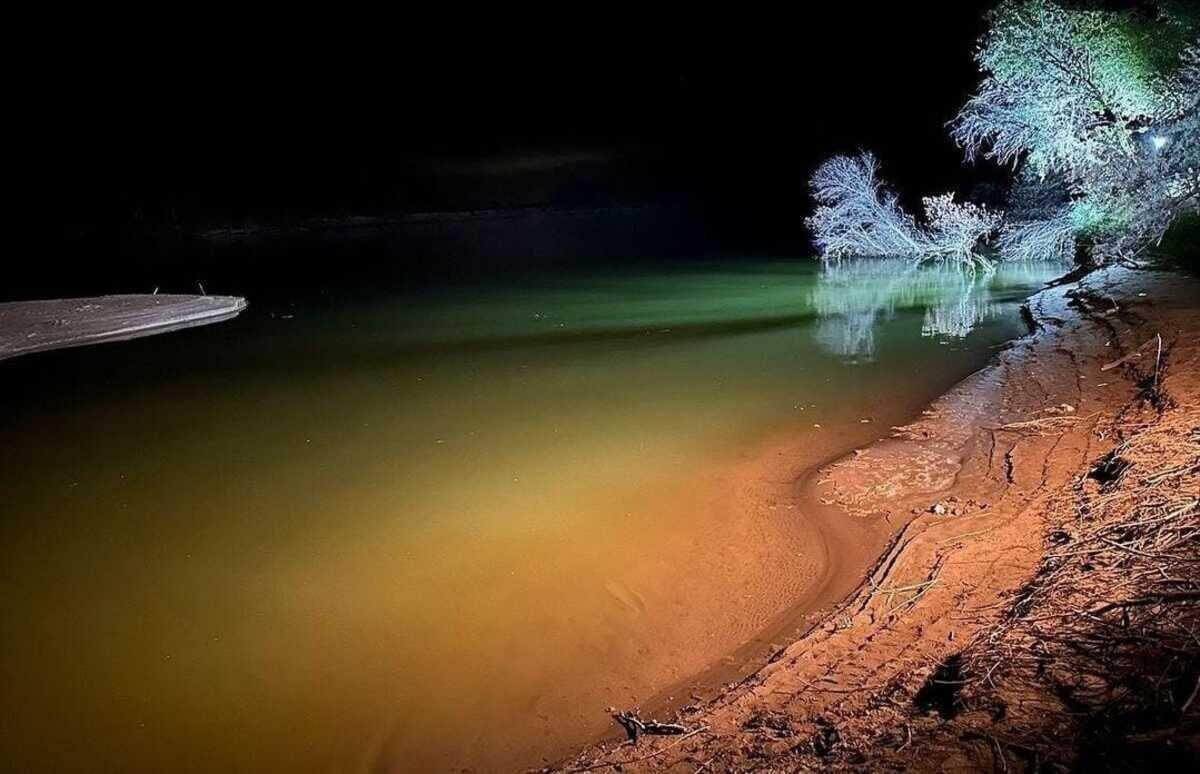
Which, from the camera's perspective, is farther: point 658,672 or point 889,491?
point 889,491

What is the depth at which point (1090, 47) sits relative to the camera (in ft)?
51.5

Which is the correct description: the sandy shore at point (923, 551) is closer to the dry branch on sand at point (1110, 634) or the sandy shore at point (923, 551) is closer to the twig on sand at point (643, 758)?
the twig on sand at point (643, 758)

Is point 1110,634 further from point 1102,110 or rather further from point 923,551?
point 1102,110

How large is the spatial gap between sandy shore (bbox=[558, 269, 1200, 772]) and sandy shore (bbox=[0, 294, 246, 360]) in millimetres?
13641

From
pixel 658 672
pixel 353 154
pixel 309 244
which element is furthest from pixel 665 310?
pixel 353 154

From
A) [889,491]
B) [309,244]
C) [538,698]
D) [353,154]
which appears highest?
[353,154]

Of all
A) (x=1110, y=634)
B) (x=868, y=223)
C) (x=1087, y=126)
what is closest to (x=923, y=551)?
(x=1110, y=634)

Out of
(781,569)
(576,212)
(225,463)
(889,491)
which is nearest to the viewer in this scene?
(781,569)

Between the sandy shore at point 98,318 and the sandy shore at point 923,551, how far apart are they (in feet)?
44.8

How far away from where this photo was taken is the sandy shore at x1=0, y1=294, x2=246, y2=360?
14.9 metres

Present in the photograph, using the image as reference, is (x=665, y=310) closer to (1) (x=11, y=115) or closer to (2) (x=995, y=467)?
(2) (x=995, y=467)

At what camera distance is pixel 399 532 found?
678 centimetres

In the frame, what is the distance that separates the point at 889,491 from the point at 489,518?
3.16m

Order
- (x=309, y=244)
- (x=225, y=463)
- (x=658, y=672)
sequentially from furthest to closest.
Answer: (x=309, y=244) < (x=225, y=463) < (x=658, y=672)
